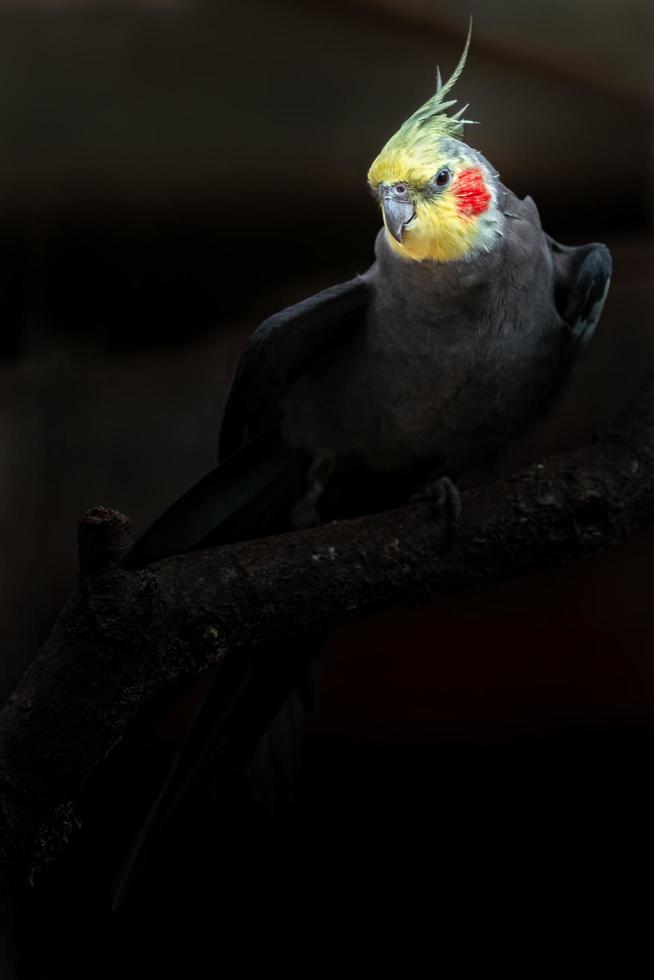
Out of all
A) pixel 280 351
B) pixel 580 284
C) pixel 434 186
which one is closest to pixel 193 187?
pixel 280 351

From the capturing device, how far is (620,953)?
1.18 meters

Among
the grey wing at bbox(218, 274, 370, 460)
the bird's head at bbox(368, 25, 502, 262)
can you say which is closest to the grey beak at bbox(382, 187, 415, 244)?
the bird's head at bbox(368, 25, 502, 262)

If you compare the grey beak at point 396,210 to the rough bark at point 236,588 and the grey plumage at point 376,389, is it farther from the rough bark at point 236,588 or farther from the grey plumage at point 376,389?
the rough bark at point 236,588

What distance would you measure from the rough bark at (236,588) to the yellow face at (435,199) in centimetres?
27

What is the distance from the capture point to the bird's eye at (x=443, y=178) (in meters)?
0.90

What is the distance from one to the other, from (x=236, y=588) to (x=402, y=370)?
0.35 metres

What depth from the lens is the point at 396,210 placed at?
3.00 ft

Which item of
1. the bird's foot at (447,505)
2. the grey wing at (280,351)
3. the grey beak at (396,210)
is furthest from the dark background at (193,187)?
the bird's foot at (447,505)

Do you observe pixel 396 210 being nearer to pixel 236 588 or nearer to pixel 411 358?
pixel 411 358

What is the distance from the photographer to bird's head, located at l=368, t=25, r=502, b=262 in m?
0.90

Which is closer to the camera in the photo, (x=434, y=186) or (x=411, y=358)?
(x=434, y=186)

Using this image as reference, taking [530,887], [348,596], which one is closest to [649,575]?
[530,887]

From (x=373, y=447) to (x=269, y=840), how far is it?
534 millimetres

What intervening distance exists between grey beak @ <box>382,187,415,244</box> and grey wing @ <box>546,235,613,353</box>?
0.79 ft
